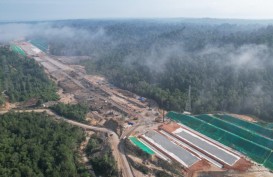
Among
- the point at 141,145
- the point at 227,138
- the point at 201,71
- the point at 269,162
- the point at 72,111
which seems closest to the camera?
the point at 269,162

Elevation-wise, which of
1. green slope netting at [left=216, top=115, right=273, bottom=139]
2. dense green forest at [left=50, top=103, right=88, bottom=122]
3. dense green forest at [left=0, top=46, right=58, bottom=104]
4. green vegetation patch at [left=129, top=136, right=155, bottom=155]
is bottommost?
green vegetation patch at [left=129, top=136, right=155, bottom=155]

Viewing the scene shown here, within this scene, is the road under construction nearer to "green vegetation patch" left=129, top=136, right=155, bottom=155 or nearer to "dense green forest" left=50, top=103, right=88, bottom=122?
"dense green forest" left=50, top=103, right=88, bottom=122

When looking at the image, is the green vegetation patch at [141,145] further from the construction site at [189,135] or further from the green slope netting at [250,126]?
the green slope netting at [250,126]

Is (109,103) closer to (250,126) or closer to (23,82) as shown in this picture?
(23,82)

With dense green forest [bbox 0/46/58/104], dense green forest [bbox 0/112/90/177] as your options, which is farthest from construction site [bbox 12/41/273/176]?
dense green forest [bbox 0/112/90/177]

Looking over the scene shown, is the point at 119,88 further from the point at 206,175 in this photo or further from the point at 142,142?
the point at 206,175

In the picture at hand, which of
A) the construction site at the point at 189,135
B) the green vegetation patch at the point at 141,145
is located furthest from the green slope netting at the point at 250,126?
the green vegetation patch at the point at 141,145

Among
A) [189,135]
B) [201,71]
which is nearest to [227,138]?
[189,135]
